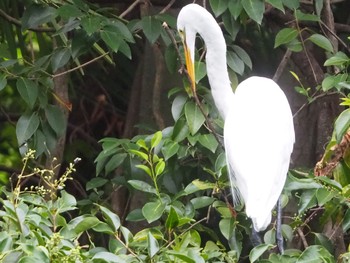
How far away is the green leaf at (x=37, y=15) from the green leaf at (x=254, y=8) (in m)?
0.62

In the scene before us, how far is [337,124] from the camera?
2.61m

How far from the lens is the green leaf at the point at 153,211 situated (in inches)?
102

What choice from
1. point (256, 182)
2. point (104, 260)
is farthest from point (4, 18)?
point (104, 260)

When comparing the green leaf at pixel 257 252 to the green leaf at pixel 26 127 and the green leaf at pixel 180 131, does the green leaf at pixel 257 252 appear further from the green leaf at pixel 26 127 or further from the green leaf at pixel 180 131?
the green leaf at pixel 26 127

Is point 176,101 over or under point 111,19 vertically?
under

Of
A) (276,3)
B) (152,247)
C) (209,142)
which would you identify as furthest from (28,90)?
(152,247)

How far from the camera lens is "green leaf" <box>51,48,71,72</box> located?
10.4 feet

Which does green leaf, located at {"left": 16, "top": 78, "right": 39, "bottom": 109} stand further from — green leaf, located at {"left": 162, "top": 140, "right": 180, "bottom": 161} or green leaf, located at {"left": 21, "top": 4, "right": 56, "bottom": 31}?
green leaf, located at {"left": 162, "top": 140, "right": 180, "bottom": 161}

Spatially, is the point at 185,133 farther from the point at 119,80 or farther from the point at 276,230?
the point at 119,80

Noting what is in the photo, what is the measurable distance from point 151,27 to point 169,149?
0.45m

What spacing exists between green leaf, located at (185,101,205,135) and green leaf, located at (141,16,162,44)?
10.8 inches

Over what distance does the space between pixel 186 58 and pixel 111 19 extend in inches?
14.4

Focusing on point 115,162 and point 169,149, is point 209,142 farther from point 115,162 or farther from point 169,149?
point 115,162

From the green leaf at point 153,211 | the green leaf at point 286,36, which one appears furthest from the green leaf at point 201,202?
the green leaf at point 286,36
